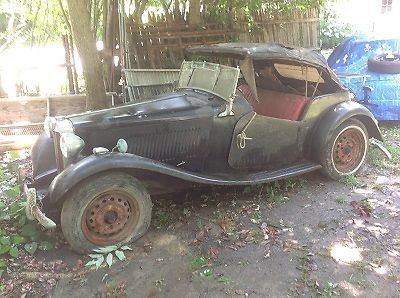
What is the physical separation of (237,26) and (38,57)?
5973 mm

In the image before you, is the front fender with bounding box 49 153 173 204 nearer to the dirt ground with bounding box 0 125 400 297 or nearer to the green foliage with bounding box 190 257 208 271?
the dirt ground with bounding box 0 125 400 297

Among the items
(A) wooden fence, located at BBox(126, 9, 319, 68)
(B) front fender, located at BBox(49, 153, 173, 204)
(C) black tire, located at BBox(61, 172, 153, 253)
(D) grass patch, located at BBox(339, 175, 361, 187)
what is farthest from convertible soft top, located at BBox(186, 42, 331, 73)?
(A) wooden fence, located at BBox(126, 9, 319, 68)

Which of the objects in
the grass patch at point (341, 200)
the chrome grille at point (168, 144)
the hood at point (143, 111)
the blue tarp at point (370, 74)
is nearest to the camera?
the hood at point (143, 111)

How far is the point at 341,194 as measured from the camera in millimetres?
4961

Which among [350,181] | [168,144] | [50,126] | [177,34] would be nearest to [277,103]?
[350,181]

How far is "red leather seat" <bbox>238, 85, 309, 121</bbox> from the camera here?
4.96m

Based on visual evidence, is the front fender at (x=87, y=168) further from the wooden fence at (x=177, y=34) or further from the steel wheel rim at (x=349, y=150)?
the wooden fence at (x=177, y=34)

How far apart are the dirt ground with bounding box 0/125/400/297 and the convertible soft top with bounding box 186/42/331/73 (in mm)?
1554

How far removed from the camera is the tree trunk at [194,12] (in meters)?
9.20

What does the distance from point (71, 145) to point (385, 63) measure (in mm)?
5832

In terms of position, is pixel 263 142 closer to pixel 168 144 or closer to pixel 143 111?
pixel 168 144

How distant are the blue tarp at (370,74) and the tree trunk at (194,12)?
3.12 meters

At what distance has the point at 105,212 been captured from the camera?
3783mm

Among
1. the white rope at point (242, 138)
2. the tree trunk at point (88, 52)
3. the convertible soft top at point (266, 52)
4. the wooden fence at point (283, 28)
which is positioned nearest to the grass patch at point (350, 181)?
the convertible soft top at point (266, 52)
